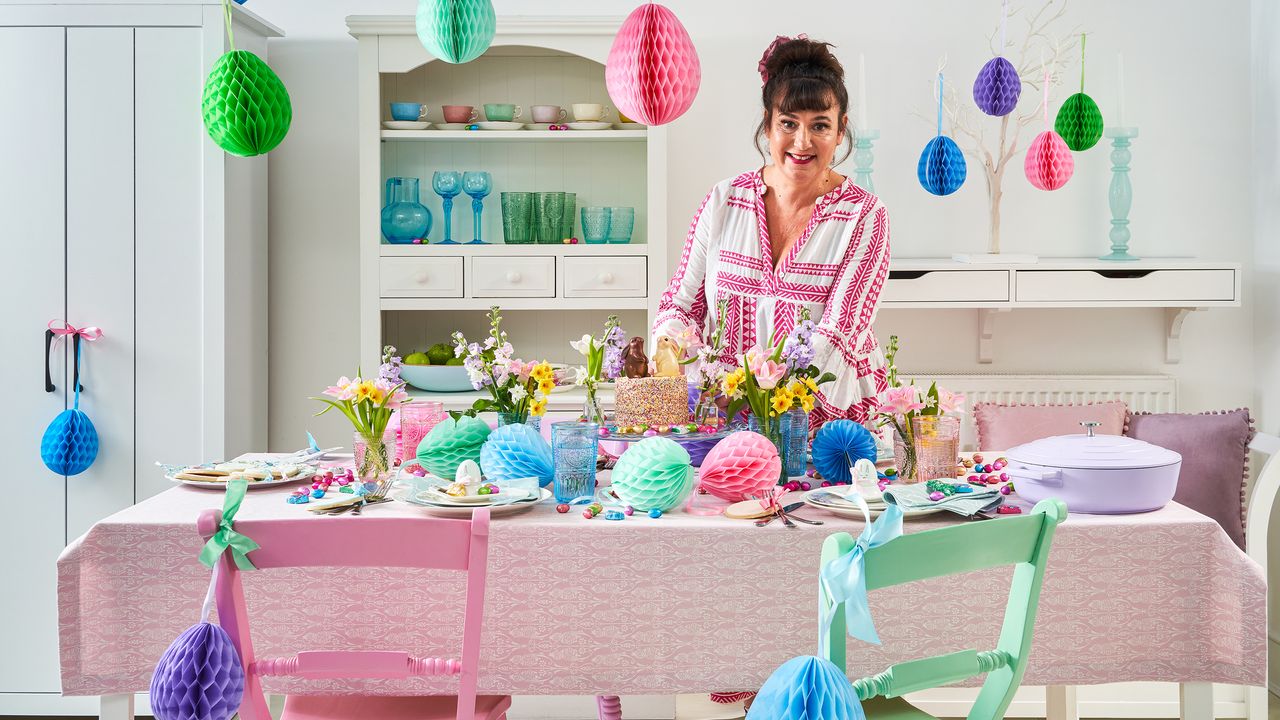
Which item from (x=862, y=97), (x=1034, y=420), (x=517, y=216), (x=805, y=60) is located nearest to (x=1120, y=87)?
(x=862, y=97)

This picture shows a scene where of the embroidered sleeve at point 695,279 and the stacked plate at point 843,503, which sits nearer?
the stacked plate at point 843,503

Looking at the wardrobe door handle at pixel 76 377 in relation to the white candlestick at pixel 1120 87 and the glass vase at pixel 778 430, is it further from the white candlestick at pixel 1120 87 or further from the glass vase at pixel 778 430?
the white candlestick at pixel 1120 87

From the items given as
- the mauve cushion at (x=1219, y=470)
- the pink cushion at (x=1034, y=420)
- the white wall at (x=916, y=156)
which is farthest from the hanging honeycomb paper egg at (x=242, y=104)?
the mauve cushion at (x=1219, y=470)

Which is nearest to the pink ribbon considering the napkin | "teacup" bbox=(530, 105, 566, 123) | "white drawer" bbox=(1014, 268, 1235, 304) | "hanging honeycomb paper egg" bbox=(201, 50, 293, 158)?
"hanging honeycomb paper egg" bbox=(201, 50, 293, 158)

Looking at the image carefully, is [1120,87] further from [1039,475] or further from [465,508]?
[465,508]

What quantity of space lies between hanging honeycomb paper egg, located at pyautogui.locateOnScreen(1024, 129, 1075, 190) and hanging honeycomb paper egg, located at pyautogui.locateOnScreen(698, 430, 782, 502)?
1869mm

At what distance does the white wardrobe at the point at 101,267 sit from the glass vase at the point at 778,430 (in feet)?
6.03

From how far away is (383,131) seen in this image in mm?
3230

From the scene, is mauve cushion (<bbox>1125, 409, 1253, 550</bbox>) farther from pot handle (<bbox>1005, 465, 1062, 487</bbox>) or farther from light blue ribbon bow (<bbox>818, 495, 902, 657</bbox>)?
light blue ribbon bow (<bbox>818, 495, 902, 657</bbox>)

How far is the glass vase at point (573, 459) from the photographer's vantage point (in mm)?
Result: 1646

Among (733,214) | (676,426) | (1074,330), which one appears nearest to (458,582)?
(676,426)

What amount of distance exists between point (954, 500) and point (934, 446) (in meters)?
0.18

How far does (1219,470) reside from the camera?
9.35 feet

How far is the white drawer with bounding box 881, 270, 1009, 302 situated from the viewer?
3145 mm
